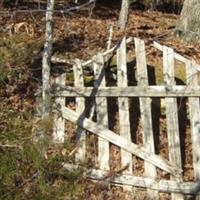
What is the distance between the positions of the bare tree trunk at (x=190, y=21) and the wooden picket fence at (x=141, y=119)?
2.05 metres

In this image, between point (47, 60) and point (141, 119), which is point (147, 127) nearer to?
point (141, 119)

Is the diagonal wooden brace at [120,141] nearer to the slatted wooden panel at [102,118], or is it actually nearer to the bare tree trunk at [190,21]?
the slatted wooden panel at [102,118]

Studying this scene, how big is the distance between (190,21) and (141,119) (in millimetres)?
2611

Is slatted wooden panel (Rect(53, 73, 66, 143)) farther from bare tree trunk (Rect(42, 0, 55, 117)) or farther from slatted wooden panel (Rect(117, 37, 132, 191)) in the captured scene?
slatted wooden panel (Rect(117, 37, 132, 191))

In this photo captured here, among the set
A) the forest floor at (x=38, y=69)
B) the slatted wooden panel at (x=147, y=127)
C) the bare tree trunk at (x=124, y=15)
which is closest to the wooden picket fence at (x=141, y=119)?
the slatted wooden panel at (x=147, y=127)

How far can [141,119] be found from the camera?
6027 mm

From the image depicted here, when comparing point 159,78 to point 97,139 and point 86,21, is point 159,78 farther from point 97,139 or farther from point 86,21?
point 86,21

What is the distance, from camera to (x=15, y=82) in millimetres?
6930

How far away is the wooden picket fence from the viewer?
19.2 feet

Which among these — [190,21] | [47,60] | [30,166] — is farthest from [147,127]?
[190,21]

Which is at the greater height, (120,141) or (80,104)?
(80,104)

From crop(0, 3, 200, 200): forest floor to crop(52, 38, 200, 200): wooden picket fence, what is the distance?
22cm

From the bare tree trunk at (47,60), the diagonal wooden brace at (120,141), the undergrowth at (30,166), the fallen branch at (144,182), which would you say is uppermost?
the bare tree trunk at (47,60)

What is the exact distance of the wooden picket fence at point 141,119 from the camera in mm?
5863
